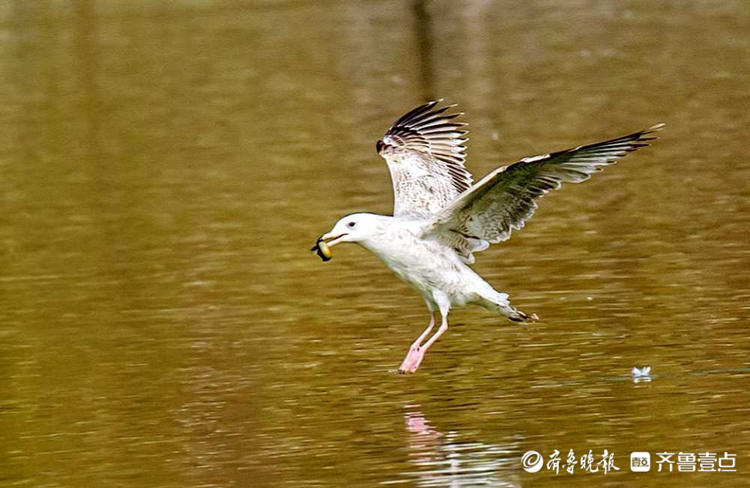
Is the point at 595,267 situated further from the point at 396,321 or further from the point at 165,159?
the point at 165,159

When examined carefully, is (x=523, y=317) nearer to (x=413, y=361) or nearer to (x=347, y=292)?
(x=413, y=361)

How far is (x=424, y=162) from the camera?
43.7 ft

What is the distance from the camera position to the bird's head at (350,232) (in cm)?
1155

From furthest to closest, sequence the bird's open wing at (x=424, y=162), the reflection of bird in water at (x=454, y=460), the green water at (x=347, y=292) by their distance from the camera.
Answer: the bird's open wing at (x=424, y=162) → the green water at (x=347, y=292) → the reflection of bird in water at (x=454, y=460)

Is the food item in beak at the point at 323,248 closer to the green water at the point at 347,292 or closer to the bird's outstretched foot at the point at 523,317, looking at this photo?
the green water at the point at 347,292

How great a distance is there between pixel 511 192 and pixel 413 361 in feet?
4.24

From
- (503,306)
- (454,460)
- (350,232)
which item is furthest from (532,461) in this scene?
(350,232)

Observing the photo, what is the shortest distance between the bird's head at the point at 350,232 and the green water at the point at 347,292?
1069 mm

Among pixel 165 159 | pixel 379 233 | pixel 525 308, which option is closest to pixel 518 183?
pixel 379 233

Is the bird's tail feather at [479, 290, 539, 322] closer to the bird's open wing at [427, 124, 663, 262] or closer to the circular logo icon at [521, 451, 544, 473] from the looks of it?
the bird's open wing at [427, 124, 663, 262]

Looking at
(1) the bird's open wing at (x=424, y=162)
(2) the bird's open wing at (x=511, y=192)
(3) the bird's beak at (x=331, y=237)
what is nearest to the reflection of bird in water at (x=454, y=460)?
(3) the bird's beak at (x=331, y=237)

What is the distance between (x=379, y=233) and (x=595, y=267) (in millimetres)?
4481

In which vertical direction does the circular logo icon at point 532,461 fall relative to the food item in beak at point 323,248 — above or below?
below

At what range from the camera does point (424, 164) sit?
13.3m
